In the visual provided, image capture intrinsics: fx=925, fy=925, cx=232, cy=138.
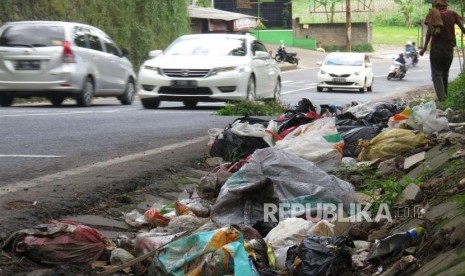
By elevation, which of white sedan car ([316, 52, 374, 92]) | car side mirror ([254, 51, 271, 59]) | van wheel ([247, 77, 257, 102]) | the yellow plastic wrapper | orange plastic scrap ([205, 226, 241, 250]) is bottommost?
white sedan car ([316, 52, 374, 92])

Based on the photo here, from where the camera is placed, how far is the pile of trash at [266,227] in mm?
5184

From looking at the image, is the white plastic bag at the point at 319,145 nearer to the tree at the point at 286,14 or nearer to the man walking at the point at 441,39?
the man walking at the point at 441,39

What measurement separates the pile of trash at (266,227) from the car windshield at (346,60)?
2503cm

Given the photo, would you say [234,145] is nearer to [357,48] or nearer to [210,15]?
[210,15]

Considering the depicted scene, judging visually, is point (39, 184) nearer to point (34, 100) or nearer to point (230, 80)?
point (230, 80)

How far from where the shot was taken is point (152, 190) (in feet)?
26.2

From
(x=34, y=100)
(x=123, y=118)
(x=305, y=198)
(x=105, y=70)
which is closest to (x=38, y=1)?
(x=34, y=100)

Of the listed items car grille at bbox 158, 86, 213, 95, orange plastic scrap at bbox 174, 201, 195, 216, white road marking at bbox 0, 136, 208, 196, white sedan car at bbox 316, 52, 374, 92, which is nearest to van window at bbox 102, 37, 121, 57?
car grille at bbox 158, 86, 213, 95

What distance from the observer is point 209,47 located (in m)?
18.7

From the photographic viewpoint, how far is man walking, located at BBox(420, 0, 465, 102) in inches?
602

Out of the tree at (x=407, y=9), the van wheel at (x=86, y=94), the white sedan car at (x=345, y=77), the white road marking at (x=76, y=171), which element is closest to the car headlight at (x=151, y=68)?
the van wheel at (x=86, y=94)

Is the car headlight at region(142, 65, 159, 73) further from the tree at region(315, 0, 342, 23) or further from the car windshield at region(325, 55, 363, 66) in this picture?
the tree at region(315, 0, 342, 23)

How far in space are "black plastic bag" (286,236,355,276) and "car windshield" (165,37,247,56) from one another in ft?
43.8

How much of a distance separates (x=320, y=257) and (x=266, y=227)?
48.3 inches
